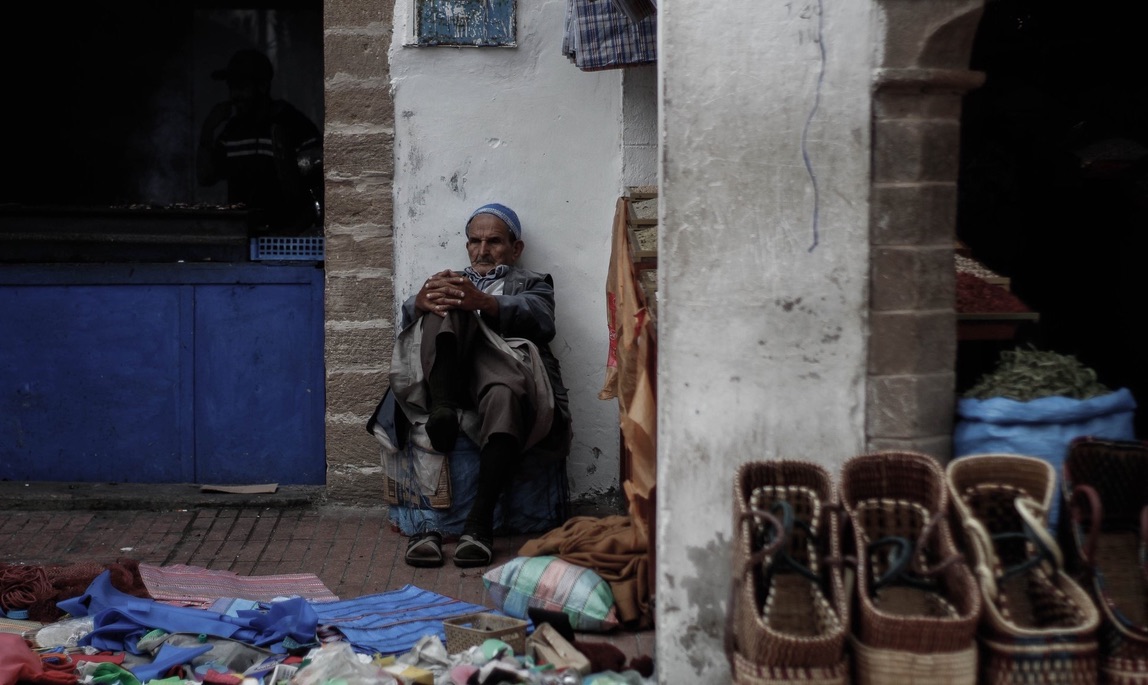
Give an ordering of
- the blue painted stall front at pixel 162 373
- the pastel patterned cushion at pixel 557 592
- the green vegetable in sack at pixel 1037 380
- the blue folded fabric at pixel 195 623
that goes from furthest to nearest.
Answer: the blue painted stall front at pixel 162 373 < the pastel patterned cushion at pixel 557 592 < the blue folded fabric at pixel 195 623 < the green vegetable in sack at pixel 1037 380

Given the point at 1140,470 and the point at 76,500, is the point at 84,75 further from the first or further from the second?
the point at 1140,470

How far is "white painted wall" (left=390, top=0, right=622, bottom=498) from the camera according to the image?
6246 millimetres

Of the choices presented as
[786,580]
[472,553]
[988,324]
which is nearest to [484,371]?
[472,553]

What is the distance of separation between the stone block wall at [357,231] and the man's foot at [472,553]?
3.11ft

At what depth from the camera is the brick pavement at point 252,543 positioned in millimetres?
5461

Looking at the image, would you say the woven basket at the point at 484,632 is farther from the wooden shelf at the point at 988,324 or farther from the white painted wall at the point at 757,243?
the wooden shelf at the point at 988,324

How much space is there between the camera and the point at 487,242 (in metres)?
6.09

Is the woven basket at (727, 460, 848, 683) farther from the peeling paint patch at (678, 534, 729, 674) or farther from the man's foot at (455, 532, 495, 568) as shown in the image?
the man's foot at (455, 532, 495, 568)

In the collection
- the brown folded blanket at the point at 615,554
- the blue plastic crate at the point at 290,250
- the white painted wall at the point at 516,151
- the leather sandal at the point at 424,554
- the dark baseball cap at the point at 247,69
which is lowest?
the leather sandal at the point at 424,554

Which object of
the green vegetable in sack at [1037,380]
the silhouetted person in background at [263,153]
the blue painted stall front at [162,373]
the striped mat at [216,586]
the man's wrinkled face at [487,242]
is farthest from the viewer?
the silhouetted person in background at [263,153]

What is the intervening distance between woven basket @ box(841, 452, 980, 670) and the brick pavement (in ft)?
6.38

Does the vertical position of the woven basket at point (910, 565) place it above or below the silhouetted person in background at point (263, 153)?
below

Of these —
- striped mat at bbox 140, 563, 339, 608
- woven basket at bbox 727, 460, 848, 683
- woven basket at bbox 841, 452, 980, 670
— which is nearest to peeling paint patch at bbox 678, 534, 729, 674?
woven basket at bbox 727, 460, 848, 683

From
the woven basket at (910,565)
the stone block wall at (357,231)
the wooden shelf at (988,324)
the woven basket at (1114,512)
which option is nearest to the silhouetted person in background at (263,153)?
the stone block wall at (357,231)
